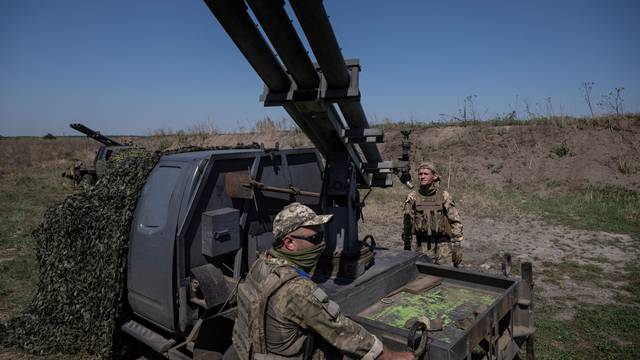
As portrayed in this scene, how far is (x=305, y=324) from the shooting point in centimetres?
231

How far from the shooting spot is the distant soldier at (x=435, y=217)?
5621mm

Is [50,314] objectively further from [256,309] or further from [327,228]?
[256,309]

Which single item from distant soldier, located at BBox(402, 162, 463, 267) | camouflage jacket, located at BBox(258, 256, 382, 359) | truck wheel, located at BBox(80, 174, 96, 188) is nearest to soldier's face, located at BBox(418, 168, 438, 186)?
distant soldier, located at BBox(402, 162, 463, 267)

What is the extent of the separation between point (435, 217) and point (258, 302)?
384cm

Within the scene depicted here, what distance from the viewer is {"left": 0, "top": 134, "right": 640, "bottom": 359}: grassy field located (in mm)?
4969

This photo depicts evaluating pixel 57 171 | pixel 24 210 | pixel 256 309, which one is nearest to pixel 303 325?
pixel 256 309

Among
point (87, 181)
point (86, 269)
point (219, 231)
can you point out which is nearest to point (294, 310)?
point (219, 231)

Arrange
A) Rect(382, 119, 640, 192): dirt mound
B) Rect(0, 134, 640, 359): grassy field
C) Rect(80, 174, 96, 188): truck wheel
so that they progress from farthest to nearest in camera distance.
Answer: Rect(382, 119, 640, 192): dirt mound
Rect(80, 174, 96, 188): truck wheel
Rect(0, 134, 640, 359): grassy field

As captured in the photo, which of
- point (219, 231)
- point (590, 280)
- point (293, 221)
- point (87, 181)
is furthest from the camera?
point (590, 280)

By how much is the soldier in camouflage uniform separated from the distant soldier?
3421mm

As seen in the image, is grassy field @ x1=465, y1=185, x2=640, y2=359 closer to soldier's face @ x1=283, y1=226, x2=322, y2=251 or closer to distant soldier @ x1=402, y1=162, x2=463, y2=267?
distant soldier @ x1=402, y1=162, x2=463, y2=267

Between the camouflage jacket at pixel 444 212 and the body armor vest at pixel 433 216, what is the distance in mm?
30

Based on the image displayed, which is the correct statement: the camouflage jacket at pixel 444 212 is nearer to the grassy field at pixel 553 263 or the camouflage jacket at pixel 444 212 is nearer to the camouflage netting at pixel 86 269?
the grassy field at pixel 553 263

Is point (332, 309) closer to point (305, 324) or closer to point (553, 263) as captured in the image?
point (305, 324)
